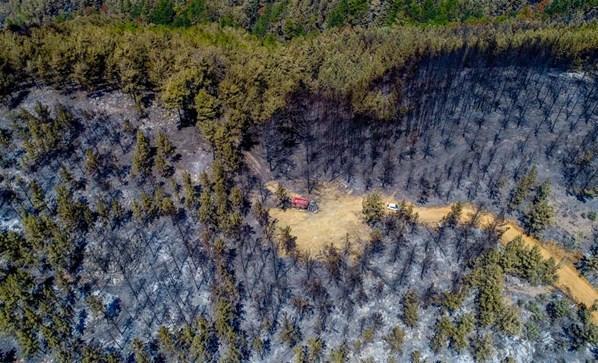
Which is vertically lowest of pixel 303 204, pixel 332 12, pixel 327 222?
pixel 327 222

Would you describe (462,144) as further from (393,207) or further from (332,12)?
(332,12)

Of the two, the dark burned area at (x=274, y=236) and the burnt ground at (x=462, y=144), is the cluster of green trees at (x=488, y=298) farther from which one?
the burnt ground at (x=462, y=144)

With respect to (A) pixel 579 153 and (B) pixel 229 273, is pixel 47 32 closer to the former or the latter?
(B) pixel 229 273

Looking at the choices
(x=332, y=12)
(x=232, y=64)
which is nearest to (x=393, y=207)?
(x=232, y=64)

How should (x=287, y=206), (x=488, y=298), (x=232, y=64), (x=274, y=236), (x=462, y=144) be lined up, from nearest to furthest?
1. (x=488, y=298)
2. (x=274, y=236)
3. (x=287, y=206)
4. (x=462, y=144)
5. (x=232, y=64)

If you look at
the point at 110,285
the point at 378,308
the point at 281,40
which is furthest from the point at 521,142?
the point at 281,40

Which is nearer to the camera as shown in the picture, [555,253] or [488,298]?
[488,298]

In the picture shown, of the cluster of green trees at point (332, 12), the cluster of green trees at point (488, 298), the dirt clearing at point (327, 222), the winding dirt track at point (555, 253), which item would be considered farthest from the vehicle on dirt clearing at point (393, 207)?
the cluster of green trees at point (332, 12)

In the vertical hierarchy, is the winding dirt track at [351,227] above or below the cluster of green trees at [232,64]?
below

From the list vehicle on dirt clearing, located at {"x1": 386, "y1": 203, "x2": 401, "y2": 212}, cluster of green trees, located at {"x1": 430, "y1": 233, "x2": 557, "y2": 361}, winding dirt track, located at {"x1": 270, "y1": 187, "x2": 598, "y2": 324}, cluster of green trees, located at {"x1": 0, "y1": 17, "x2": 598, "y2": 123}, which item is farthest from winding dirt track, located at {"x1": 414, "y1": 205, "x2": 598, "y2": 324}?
cluster of green trees, located at {"x1": 0, "y1": 17, "x2": 598, "y2": 123}
